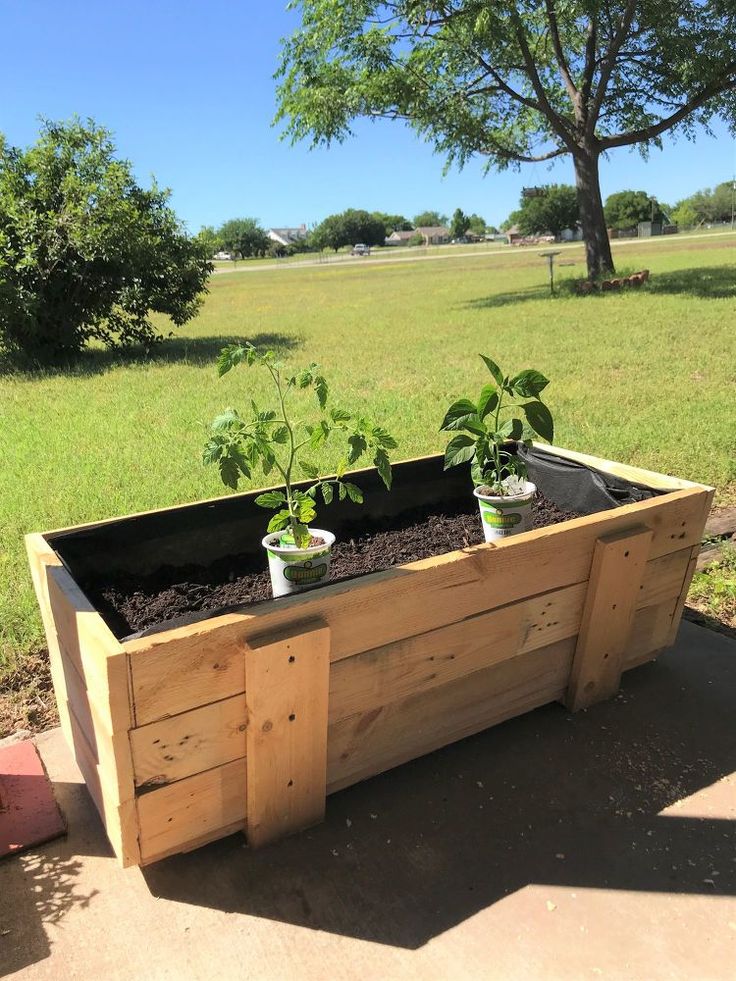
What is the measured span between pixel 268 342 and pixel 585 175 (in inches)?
397

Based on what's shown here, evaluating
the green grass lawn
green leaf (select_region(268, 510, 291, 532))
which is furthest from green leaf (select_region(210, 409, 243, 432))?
the green grass lawn

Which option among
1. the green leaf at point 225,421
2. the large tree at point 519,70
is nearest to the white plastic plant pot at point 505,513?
the green leaf at point 225,421

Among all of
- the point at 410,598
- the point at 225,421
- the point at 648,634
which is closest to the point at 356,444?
the point at 225,421

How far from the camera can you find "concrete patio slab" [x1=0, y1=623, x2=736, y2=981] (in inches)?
59.6

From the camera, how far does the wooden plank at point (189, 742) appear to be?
152 centimetres

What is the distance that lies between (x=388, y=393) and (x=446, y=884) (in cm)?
567

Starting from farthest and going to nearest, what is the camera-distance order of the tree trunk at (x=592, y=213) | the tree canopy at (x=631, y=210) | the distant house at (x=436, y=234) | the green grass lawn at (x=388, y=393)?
the distant house at (x=436, y=234), the tree canopy at (x=631, y=210), the tree trunk at (x=592, y=213), the green grass lawn at (x=388, y=393)

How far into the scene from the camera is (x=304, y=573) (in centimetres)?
202

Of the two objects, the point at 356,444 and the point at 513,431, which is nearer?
the point at 356,444

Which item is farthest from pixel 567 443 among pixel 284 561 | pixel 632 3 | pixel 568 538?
pixel 632 3

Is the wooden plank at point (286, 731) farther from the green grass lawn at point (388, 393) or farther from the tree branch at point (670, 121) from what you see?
the tree branch at point (670, 121)

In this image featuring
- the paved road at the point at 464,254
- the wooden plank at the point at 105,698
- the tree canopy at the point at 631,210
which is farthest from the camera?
the tree canopy at the point at 631,210

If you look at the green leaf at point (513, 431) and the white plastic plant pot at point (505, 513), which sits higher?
the green leaf at point (513, 431)

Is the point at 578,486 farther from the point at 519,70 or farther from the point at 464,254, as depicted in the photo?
the point at 464,254
